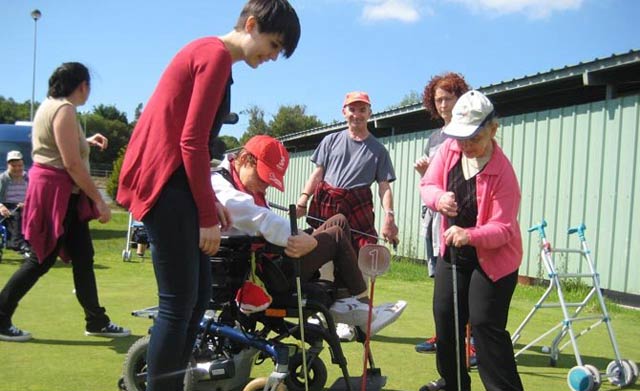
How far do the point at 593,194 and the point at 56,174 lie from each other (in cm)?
641

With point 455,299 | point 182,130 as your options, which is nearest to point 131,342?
point 455,299

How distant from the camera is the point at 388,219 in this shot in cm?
457

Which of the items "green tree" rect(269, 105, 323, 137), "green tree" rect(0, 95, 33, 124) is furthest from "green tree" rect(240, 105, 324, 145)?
"green tree" rect(0, 95, 33, 124)

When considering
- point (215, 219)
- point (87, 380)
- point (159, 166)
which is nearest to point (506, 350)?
point (215, 219)

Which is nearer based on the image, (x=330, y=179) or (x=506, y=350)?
(x=506, y=350)

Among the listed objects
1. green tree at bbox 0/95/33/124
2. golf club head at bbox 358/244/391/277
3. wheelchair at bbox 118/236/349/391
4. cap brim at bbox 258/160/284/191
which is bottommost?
wheelchair at bbox 118/236/349/391

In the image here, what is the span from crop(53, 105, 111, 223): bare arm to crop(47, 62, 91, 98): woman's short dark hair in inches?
A: 6.3

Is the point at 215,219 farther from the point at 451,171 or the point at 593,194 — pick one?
the point at 593,194

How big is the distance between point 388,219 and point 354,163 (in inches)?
18.8

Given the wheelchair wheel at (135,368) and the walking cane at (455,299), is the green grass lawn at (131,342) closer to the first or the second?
the wheelchair wheel at (135,368)

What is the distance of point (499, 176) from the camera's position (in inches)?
113

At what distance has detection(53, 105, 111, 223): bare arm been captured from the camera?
4.13m

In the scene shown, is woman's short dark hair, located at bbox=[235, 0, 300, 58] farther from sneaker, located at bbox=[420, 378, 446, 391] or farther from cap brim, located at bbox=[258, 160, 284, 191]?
sneaker, located at bbox=[420, 378, 446, 391]

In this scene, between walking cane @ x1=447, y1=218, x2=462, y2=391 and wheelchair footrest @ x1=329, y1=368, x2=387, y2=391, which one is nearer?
walking cane @ x1=447, y1=218, x2=462, y2=391
